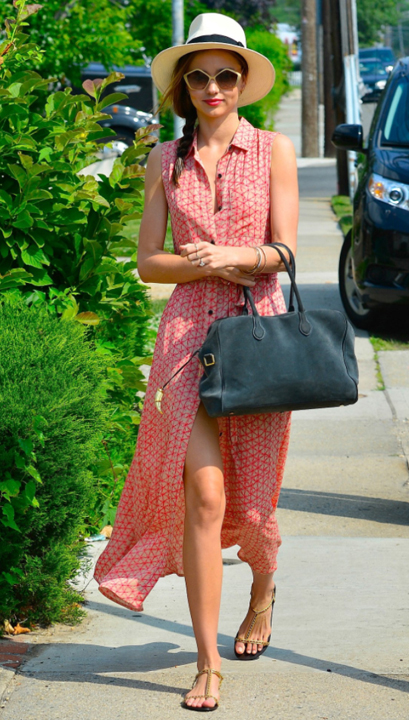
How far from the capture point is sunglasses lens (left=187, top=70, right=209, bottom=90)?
10.4ft

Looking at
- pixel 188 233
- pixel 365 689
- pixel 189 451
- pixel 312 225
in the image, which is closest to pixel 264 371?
pixel 189 451

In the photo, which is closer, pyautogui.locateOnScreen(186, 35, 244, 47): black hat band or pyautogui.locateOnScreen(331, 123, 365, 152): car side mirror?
pyautogui.locateOnScreen(186, 35, 244, 47): black hat band

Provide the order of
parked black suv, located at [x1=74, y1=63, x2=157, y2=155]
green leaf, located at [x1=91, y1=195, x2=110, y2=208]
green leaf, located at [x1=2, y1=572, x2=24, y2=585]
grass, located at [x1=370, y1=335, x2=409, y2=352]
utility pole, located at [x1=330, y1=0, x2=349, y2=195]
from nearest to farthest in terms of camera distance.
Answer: green leaf, located at [x1=2, y1=572, x2=24, y2=585]
green leaf, located at [x1=91, y1=195, x2=110, y2=208]
grass, located at [x1=370, y1=335, x2=409, y2=352]
utility pole, located at [x1=330, y1=0, x2=349, y2=195]
parked black suv, located at [x1=74, y1=63, x2=157, y2=155]

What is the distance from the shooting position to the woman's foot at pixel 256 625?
3414 millimetres

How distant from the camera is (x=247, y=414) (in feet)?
9.79

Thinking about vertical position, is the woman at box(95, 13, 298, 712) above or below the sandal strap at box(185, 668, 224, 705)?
above

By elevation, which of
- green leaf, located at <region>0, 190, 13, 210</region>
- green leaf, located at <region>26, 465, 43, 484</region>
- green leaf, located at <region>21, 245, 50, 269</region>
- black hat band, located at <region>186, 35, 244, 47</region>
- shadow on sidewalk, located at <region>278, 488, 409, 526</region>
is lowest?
shadow on sidewalk, located at <region>278, 488, 409, 526</region>

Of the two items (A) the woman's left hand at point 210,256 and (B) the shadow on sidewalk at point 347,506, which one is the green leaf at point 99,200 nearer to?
(A) the woman's left hand at point 210,256

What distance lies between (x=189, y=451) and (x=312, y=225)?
12063 mm

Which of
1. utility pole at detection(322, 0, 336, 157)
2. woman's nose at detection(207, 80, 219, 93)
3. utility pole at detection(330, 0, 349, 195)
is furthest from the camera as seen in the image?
utility pole at detection(322, 0, 336, 157)

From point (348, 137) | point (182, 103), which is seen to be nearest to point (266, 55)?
point (348, 137)

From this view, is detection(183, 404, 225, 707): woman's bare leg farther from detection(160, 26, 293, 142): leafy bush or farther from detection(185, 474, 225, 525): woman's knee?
detection(160, 26, 293, 142): leafy bush

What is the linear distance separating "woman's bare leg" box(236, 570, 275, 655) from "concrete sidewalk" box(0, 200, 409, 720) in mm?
54

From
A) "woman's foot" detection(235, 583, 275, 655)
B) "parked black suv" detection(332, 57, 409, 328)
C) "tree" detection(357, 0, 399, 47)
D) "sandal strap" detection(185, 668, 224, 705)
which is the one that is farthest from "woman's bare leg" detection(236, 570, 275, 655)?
"tree" detection(357, 0, 399, 47)
